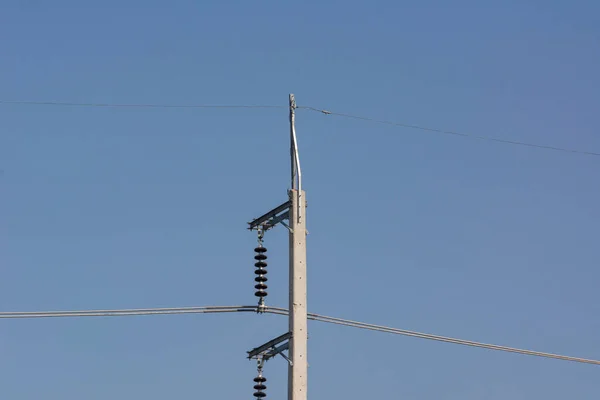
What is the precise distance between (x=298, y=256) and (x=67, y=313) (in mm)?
7464

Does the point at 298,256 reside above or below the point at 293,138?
below

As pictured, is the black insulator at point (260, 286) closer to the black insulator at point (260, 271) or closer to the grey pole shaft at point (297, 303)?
the black insulator at point (260, 271)

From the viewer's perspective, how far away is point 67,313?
130 ft

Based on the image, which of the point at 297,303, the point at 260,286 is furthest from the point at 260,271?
the point at 297,303

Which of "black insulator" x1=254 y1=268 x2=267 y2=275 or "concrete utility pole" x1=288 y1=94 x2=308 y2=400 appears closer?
"concrete utility pole" x1=288 y1=94 x2=308 y2=400

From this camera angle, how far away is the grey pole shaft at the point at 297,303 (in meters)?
37.8

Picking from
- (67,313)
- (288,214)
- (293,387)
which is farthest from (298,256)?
(67,313)

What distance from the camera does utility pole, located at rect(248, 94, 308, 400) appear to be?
3800cm

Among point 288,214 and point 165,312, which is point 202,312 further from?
point 288,214

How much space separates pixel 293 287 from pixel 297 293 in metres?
0.22

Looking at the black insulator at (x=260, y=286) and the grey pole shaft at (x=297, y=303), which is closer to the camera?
the grey pole shaft at (x=297, y=303)

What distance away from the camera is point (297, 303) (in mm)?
38625

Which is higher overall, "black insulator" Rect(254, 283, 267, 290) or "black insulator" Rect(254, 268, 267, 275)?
"black insulator" Rect(254, 268, 267, 275)

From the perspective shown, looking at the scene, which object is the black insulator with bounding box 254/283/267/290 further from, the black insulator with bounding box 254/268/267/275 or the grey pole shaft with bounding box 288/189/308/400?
the grey pole shaft with bounding box 288/189/308/400
